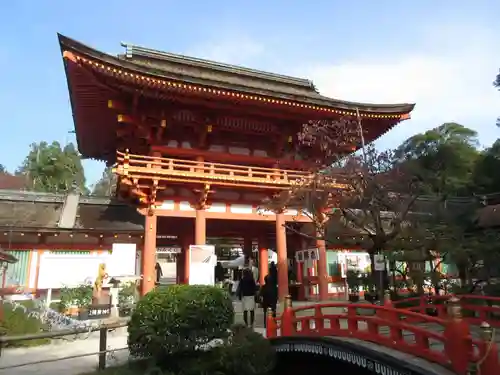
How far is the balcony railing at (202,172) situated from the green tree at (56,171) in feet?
118

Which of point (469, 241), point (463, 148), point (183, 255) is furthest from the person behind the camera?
point (463, 148)

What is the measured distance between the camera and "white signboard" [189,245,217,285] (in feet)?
43.3

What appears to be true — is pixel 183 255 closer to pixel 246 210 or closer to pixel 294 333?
pixel 246 210

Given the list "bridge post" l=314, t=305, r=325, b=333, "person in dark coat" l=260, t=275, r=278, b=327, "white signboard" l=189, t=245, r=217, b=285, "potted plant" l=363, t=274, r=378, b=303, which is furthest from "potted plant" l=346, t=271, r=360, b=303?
"bridge post" l=314, t=305, r=325, b=333

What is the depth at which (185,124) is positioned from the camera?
15.4m

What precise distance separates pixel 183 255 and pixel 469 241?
11983 mm

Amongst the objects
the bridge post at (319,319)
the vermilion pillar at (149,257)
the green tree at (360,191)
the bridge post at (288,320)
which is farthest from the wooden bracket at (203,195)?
the bridge post at (319,319)

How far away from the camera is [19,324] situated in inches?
410

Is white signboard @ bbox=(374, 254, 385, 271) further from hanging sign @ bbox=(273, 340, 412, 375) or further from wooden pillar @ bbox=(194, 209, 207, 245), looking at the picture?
wooden pillar @ bbox=(194, 209, 207, 245)

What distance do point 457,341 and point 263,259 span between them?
14909mm

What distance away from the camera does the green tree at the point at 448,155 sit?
29375mm

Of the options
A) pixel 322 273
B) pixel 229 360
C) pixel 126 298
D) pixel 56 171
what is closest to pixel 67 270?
Result: pixel 126 298

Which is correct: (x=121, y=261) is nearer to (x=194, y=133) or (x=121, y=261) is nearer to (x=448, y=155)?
(x=194, y=133)

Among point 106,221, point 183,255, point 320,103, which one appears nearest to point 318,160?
point 320,103
